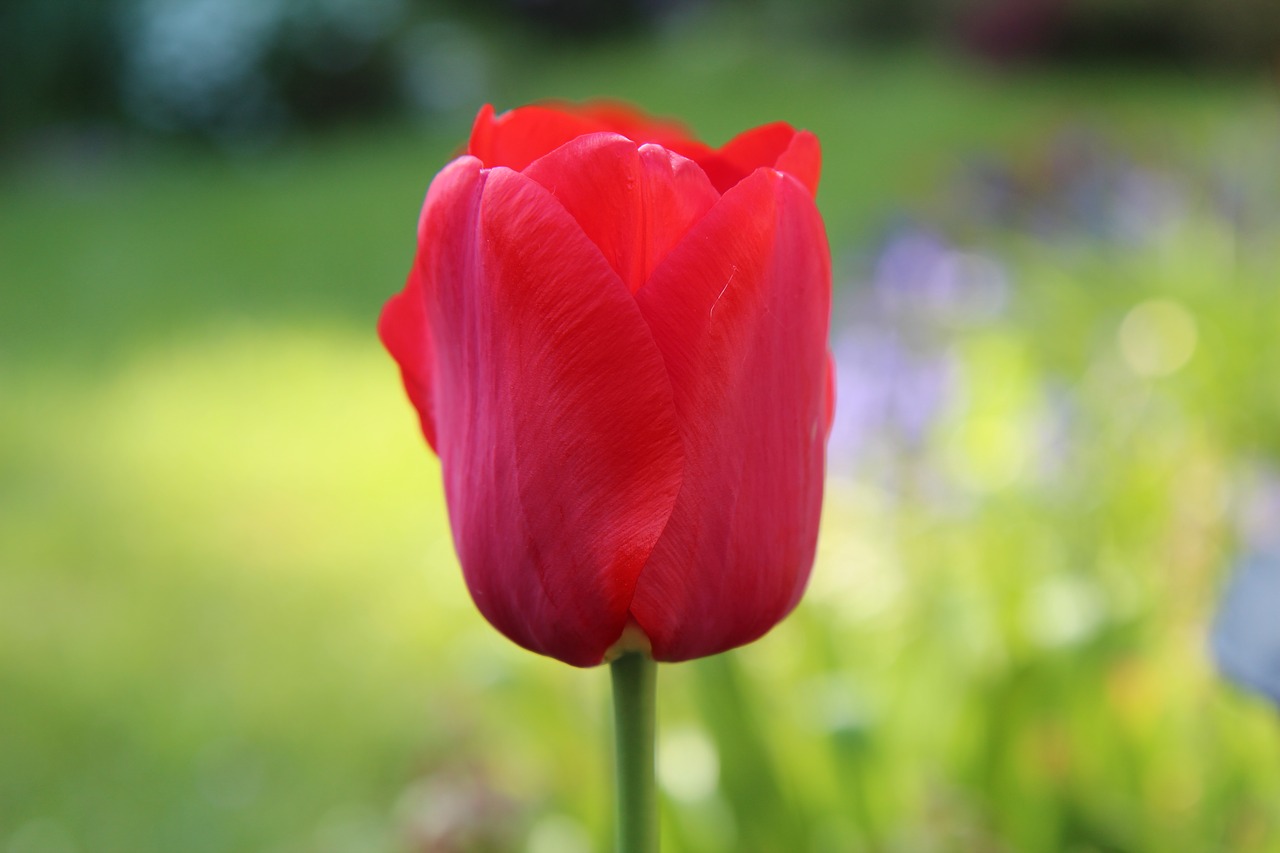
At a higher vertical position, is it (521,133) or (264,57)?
(264,57)

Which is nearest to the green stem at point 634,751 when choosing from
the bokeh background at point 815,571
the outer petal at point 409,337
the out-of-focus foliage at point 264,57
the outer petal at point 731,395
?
the outer petal at point 731,395

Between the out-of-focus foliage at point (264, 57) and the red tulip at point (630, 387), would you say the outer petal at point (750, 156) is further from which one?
the out-of-focus foliage at point (264, 57)

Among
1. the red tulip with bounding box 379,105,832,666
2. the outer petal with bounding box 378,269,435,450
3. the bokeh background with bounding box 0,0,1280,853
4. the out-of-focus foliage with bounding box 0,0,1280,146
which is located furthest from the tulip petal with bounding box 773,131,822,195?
the out-of-focus foliage with bounding box 0,0,1280,146

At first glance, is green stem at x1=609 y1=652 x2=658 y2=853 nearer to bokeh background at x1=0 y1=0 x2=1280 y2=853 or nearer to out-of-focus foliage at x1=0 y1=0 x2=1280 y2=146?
bokeh background at x1=0 y1=0 x2=1280 y2=853

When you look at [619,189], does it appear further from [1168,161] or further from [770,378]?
[1168,161]

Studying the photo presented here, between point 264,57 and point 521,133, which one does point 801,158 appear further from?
point 264,57

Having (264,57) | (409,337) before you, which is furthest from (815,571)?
(264,57)
